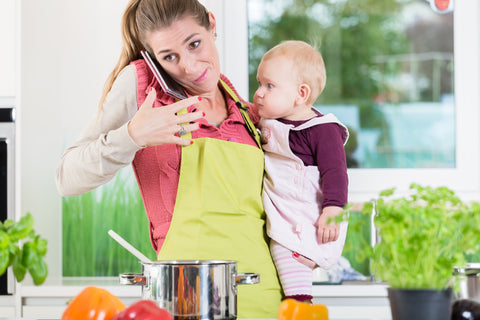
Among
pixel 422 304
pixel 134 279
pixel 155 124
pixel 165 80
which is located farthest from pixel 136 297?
pixel 422 304

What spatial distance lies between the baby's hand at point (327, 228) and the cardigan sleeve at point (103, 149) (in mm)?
474

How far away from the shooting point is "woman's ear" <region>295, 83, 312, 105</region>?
5.37 ft

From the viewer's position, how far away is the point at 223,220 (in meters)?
1.45

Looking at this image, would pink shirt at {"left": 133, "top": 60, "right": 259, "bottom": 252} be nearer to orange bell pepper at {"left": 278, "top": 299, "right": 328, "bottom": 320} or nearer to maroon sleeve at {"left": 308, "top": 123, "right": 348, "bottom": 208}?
maroon sleeve at {"left": 308, "top": 123, "right": 348, "bottom": 208}

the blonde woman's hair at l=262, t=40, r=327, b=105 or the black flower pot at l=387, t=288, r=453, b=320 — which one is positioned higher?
the blonde woman's hair at l=262, t=40, r=327, b=105

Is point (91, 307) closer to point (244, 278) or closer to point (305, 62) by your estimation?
point (244, 278)

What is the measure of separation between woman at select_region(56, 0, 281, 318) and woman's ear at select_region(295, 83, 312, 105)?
7.4 inches

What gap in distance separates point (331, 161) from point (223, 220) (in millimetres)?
305

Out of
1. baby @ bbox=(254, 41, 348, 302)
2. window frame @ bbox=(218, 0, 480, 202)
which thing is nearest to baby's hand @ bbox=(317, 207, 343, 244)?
baby @ bbox=(254, 41, 348, 302)

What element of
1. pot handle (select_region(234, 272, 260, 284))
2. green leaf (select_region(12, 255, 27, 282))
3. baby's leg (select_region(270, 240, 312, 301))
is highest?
green leaf (select_region(12, 255, 27, 282))

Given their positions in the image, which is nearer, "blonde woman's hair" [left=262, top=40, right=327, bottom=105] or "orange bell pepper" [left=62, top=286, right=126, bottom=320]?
"orange bell pepper" [left=62, top=286, right=126, bottom=320]

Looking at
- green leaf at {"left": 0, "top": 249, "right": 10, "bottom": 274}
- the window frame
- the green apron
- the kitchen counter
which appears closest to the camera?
green leaf at {"left": 0, "top": 249, "right": 10, "bottom": 274}

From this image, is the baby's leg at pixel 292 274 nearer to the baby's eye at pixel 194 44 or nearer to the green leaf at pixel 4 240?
the baby's eye at pixel 194 44

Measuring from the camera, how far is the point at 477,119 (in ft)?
9.11
